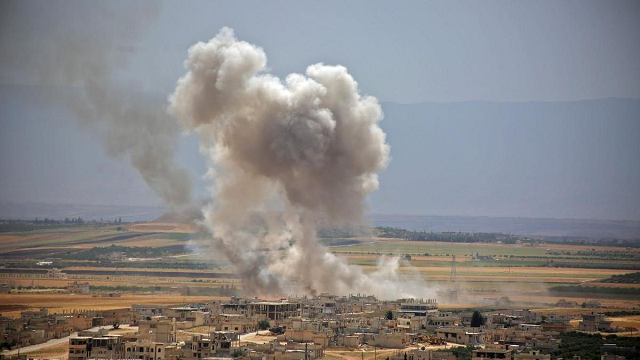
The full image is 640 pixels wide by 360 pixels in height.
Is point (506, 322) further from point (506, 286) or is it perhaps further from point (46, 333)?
point (506, 286)

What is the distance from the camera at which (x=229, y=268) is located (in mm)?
134750

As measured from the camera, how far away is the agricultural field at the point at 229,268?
103 metres

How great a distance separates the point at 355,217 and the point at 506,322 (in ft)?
47.2

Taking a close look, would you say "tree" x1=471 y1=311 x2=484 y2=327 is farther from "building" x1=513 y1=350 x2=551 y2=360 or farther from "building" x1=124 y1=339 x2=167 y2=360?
"building" x1=124 y1=339 x2=167 y2=360

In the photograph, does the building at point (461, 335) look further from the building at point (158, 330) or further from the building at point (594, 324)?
the building at point (158, 330)

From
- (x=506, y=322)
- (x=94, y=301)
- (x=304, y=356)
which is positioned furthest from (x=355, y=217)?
(x=304, y=356)

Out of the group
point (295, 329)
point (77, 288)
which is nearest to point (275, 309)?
point (295, 329)

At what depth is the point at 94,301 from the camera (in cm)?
9706

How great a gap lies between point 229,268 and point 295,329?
61.2 metres

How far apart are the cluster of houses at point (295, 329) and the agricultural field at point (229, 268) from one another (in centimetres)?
1043

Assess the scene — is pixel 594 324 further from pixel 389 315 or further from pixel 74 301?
pixel 74 301

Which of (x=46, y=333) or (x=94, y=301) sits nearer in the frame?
(x=46, y=333)

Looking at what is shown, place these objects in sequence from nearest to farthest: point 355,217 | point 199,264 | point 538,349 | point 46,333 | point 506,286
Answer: point 538,349
point 46,333
point 355,217
point 506,286
point 199,264

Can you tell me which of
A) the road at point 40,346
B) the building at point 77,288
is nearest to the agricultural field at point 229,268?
the building at point 77,288
